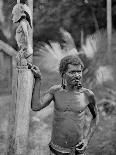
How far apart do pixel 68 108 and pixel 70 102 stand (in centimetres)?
5

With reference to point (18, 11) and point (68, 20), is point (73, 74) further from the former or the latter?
point (68, 20)

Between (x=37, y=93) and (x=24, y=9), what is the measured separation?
70cm

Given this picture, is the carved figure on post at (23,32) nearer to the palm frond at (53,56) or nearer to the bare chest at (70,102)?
the bare chest at (70,102)

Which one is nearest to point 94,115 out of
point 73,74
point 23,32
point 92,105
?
point 92,105

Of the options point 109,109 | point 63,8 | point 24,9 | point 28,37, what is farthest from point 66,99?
point 63,8

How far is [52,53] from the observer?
533cm

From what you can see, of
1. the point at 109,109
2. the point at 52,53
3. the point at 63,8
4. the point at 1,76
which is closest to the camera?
the point at 52,53

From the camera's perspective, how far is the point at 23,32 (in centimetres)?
250

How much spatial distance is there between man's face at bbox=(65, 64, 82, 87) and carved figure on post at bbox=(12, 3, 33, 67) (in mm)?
333

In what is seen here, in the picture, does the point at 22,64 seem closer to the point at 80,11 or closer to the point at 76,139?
the point at 76,139

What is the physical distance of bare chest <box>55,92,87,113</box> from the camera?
8.36 ft

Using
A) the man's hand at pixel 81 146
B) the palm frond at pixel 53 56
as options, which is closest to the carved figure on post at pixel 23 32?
the man's hand at pixel 81 146

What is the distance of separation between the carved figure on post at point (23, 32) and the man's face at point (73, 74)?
33 cm

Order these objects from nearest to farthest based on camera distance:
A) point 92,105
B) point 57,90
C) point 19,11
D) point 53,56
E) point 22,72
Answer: point 22,72 < point 19,11 < point 57,90 < point 92,105 < point 53,56
